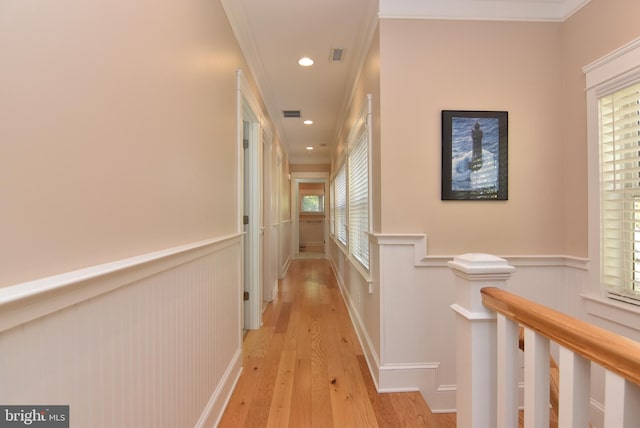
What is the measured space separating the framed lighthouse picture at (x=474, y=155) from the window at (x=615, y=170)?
47 cm

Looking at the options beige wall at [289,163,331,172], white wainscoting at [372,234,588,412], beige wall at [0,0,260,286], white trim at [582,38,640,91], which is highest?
beige wall at [289,163,331,172]

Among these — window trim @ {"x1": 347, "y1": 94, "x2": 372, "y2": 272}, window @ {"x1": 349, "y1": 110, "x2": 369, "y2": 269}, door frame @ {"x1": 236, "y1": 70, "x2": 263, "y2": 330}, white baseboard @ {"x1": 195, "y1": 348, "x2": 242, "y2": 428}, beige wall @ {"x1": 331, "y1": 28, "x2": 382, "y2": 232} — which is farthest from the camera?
door frame @ {"x1": 236, "y1": 70, "x2": 263, "y2": 330}

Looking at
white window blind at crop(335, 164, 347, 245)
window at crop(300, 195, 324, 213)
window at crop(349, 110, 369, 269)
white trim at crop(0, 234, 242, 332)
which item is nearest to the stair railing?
white trim at crop(0, 234, 242, 332)

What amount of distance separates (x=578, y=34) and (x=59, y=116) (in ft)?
9.06

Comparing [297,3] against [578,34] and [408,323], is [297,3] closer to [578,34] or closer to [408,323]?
[578,34]

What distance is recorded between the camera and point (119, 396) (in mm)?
892

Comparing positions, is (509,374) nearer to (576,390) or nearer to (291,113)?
(576,390)

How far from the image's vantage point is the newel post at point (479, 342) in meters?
1.02

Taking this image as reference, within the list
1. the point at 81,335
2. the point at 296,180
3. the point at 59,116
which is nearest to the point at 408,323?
the point at 81,335

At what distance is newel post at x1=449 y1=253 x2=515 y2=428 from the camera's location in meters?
1.02

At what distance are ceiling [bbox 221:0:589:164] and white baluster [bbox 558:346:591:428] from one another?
2163 mm

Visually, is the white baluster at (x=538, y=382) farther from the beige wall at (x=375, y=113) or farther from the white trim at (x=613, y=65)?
the white trim at (x=613, y=65)

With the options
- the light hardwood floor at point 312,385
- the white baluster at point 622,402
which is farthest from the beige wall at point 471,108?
the white baluster at point 622,402

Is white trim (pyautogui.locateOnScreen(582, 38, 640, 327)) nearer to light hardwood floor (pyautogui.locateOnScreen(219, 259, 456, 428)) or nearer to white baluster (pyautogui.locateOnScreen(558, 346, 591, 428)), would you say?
light hardwood floor (pyautogui.locateOnScreen(219, 259, 456, 428))
